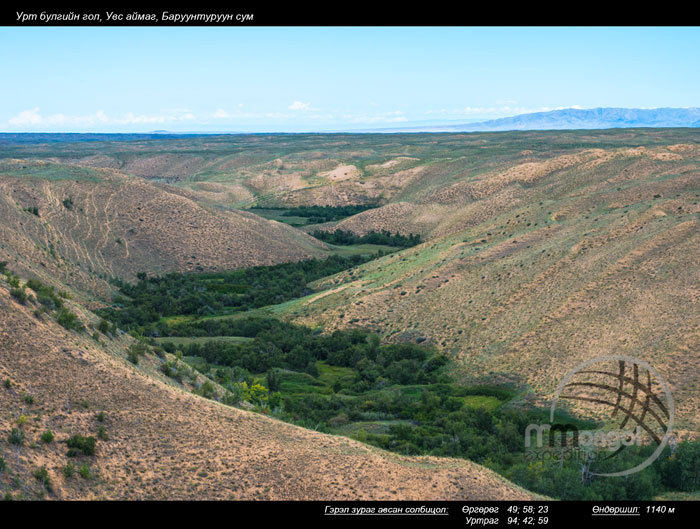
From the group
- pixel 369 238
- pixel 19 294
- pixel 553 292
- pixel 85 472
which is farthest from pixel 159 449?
pixel 369 238

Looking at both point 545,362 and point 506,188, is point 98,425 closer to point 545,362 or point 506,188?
point 545,362

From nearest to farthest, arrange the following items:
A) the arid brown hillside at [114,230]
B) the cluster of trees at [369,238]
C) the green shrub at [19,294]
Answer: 1. the green shrub at [19,294]
2. the arid brown hillside at [114,230]
3. the cluster of trees at [369,238]

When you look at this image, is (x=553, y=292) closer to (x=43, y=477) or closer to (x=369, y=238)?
(x=43, y=477)

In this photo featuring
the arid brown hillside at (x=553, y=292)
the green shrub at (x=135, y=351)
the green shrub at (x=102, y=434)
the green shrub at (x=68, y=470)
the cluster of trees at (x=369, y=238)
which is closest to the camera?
the green shrub at (x=68, y=470)

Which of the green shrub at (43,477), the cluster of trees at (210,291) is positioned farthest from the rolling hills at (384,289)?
the cluster of trees at (210,291)

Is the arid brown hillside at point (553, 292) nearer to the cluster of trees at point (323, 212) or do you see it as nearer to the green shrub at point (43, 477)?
the green shrub at point (43, 477)

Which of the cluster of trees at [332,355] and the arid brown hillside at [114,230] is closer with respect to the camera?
the cluster of trees at [332,355]

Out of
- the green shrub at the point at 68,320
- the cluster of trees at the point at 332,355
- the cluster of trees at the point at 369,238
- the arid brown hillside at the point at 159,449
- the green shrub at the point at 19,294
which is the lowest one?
the cluster of trees at the point at 332,355
